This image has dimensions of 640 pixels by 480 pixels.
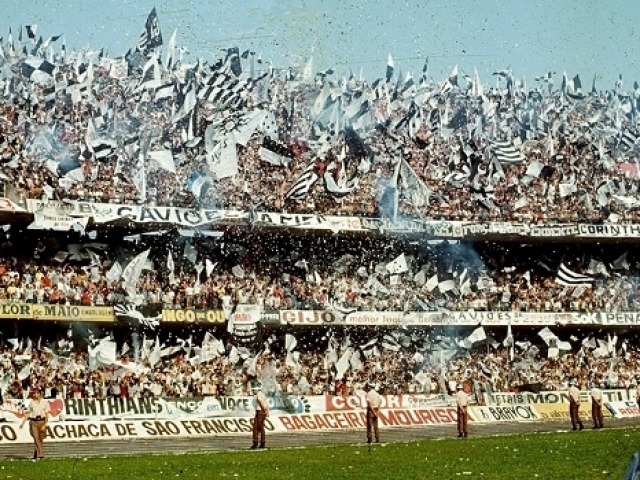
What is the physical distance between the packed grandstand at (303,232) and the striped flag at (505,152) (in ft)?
0.32

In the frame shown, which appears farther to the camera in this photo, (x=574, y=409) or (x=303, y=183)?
(x=303, y=183)

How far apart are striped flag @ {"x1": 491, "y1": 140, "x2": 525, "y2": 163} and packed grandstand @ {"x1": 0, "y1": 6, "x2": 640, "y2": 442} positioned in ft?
0.32

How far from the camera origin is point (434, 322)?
4666 centimetres

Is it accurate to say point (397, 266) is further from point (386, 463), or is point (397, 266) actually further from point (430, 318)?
point (386, 463)

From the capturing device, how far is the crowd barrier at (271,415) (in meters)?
33.1

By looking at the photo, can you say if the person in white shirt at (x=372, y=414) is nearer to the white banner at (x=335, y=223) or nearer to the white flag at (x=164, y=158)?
the white banner at (x=335, y=223)

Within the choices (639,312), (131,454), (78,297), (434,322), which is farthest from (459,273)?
(131,454)

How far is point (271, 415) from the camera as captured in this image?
121ft

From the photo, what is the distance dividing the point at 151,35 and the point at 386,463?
25.5m

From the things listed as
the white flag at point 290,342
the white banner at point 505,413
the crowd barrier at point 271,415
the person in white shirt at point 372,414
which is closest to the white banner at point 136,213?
the white flag at point 290,342

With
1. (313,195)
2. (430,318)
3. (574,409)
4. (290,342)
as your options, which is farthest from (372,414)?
(313,195)

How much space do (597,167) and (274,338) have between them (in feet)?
60.3

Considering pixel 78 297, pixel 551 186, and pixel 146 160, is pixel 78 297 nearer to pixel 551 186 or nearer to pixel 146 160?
pixel 146 160

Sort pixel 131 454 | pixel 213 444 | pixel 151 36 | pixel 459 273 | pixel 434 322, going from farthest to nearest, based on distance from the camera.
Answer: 1. pixel 459 273
2. pixel 434 322
3. pixel 151 36
4. pixel 213 444
5. pixel 131 454
